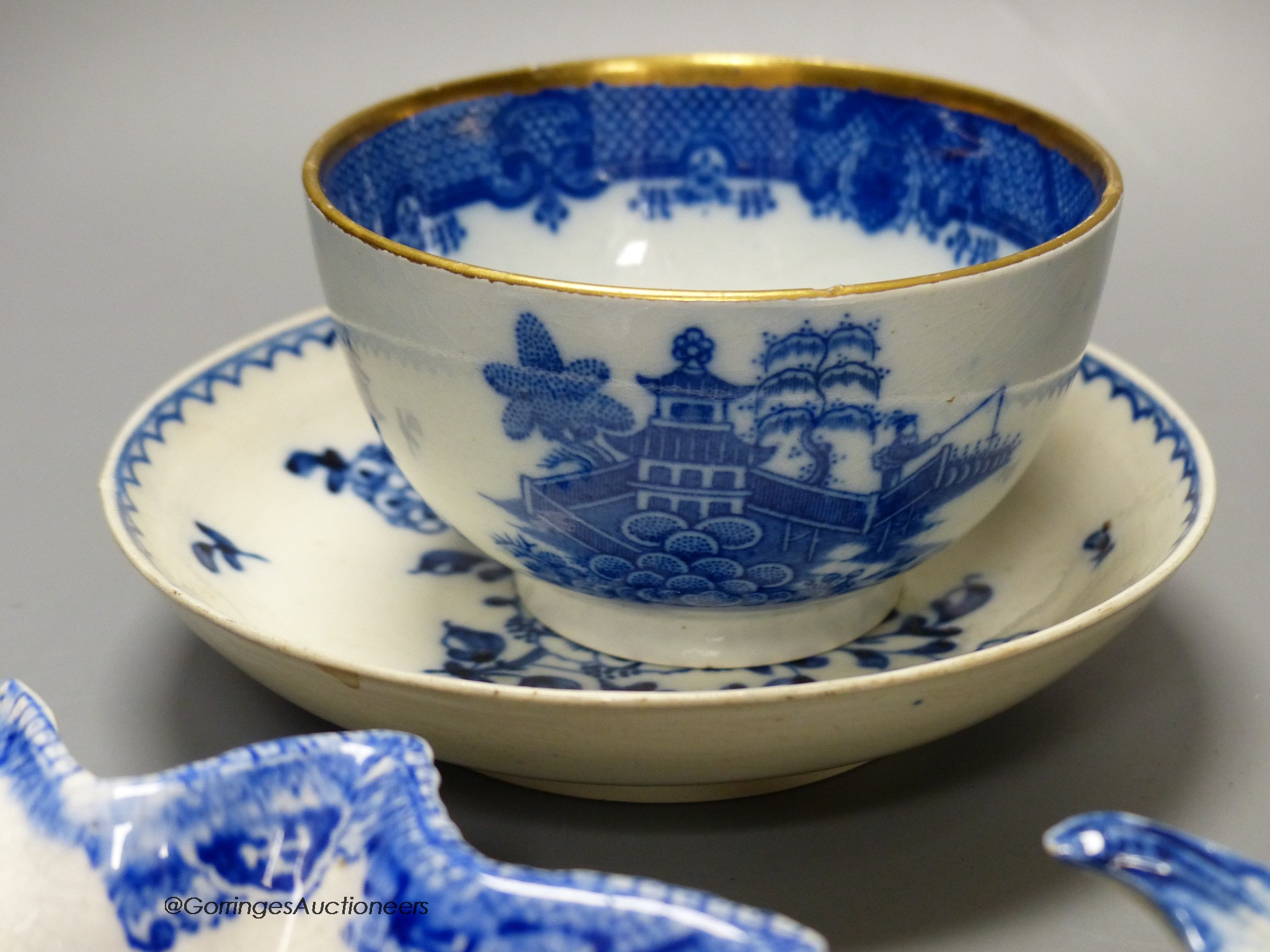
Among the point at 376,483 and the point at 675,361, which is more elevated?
the point at 675,361

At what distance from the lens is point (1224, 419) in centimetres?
122

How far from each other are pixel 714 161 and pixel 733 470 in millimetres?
455

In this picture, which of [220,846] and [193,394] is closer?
[220,846]

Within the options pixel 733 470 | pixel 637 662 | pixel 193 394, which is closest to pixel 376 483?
pixel 193 394

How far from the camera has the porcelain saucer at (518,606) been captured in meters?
0.66

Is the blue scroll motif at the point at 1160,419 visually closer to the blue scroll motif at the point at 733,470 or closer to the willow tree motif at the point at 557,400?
the blue scroll motif at the point at 733,470

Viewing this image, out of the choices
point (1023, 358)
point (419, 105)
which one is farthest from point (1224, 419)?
point (419, 105)

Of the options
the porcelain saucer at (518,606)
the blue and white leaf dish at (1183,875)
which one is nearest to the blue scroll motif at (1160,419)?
the porcelain saucer at (518,606)

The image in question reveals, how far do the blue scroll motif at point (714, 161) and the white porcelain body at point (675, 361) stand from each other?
0.19 meters

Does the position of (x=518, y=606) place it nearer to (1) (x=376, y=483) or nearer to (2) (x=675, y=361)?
(1) (x=376, y=483)

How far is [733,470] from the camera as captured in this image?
707 mm

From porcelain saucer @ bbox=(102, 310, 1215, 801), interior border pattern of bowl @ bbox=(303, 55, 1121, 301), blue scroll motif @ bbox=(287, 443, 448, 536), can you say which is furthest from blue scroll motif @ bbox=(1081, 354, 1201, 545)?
blue scroll motif @ bbox=(287, 443, 448, 536)

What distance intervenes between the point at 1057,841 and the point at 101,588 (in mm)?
696

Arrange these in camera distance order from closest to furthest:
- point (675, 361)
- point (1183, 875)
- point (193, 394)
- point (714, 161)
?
point (1183, 875) < point (675, 361) < point (193, 394) < point (714, 161)
